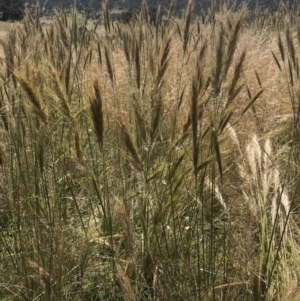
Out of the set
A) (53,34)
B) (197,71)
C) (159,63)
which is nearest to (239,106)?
(53,34)

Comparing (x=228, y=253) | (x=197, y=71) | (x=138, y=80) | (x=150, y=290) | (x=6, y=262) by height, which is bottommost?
Result: (x=150, y=290)

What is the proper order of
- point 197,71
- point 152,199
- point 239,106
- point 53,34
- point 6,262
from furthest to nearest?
point 239,106 < point 53,34 < point 152,199 < point 6,262 < point 197,71

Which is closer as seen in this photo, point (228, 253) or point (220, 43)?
point (220, 43)

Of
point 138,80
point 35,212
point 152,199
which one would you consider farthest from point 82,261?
point 138,80

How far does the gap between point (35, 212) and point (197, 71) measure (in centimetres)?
87

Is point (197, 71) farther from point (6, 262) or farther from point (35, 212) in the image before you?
point (6, 262)

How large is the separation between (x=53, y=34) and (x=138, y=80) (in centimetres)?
95

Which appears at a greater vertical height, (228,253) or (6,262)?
(228,253)

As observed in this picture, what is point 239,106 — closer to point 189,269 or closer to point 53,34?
point 53,34

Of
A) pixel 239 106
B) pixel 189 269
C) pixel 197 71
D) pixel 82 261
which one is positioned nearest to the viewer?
pixel 197 71

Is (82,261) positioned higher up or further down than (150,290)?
higher up

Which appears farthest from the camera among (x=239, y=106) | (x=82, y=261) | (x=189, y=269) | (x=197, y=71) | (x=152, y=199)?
(x=239, y=106)

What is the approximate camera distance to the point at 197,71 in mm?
1022

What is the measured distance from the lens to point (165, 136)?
234 centimetres
